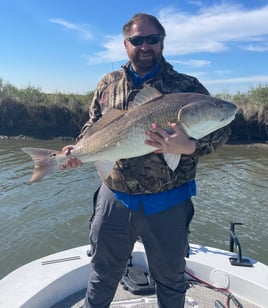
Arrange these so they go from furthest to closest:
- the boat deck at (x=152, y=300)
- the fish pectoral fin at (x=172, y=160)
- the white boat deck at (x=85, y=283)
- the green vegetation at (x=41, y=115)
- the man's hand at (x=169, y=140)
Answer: the green vegetation at (x=41, y=115)
the boat deck at (x=152, y=300)
the white boat deck at (x=85, y=283)
the fish pectoral fin at (x=172, y=160)
the man's hand at (x=169, y=140)

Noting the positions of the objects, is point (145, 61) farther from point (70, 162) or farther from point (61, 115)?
point (61, 115)

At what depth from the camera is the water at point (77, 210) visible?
28.6 feet

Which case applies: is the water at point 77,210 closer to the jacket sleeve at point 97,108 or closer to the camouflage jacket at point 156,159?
the jacket sleeve at point 97,108

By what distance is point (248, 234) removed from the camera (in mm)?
9367

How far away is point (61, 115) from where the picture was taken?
29.5 meters

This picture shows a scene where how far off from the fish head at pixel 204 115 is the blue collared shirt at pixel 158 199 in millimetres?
525

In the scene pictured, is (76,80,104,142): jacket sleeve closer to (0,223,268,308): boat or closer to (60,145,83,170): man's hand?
(60,145,83,170): man's hand

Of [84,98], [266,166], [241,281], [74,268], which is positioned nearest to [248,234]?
[241,281]

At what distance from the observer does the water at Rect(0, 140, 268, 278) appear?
8.70m

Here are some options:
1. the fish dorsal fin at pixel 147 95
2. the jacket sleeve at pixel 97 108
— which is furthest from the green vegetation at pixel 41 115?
the fish dorsal fin at pixel 147 95

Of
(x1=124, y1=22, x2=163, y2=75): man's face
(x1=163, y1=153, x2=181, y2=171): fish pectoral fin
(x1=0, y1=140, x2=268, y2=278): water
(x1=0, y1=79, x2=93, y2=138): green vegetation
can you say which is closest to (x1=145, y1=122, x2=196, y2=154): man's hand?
(x1=163, y1=153, x2=181, y2=171): fish pectoral fin

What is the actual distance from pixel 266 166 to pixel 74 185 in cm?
1005

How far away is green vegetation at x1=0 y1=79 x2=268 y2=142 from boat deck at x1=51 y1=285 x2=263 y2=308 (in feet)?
77.7

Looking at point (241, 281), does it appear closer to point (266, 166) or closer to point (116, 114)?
point (116, 114)
